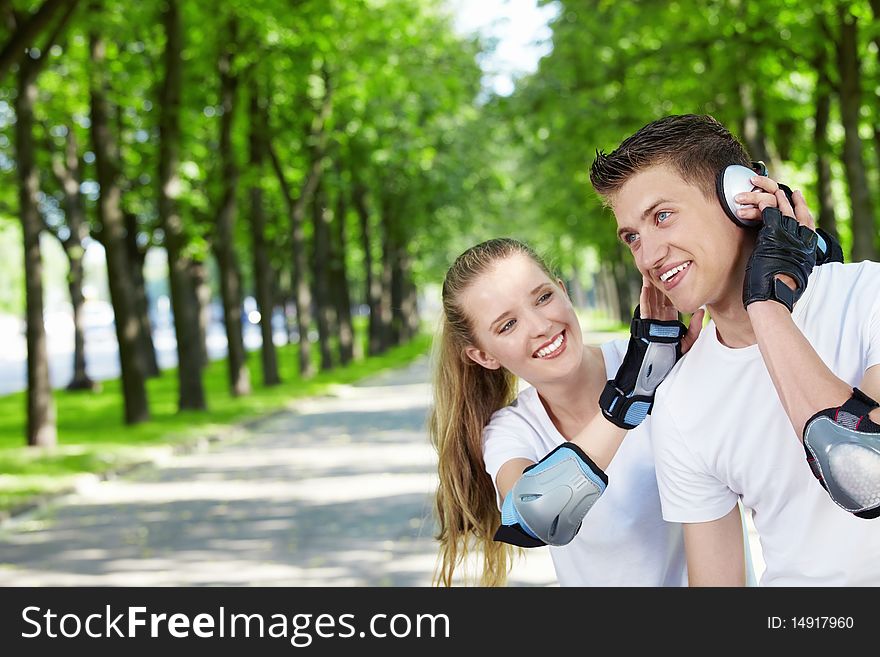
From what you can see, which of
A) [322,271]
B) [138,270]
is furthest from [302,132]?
[138,270]

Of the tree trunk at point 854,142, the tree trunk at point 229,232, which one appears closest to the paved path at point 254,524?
the tree trunk at point 854,142

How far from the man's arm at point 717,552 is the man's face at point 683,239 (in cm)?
59

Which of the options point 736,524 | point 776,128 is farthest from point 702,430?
point 776,128

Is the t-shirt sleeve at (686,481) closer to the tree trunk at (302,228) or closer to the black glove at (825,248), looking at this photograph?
the black glove at (825,248)

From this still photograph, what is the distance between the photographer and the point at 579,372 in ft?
12.5

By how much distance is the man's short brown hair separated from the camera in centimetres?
300

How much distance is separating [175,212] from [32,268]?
13.7 ft

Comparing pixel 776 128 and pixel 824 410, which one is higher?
pixel 776 128

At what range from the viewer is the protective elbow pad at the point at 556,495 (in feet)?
10.2

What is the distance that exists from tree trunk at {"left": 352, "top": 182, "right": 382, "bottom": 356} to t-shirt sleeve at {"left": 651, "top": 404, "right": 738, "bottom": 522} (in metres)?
37.3

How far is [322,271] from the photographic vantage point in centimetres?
3394
